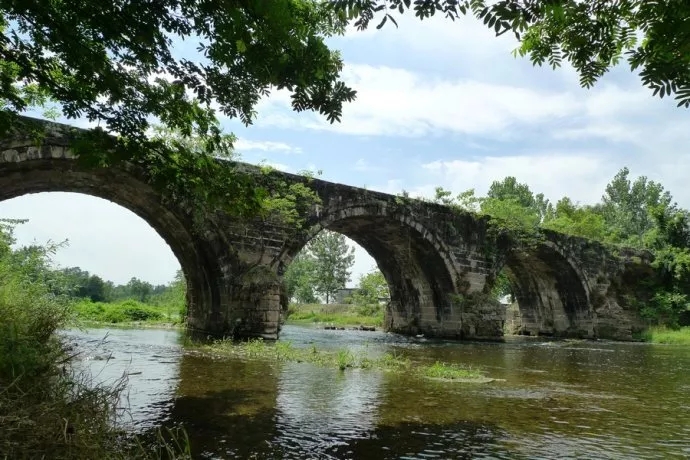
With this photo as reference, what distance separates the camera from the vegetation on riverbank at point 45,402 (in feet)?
9.12

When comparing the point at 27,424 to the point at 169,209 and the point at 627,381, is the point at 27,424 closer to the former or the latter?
the point at 627,381

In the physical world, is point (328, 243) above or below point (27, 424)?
above

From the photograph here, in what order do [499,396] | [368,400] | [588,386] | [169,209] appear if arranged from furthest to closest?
1. [169,209]
2. [588,386]
3. [499,396]
4. [368,400]

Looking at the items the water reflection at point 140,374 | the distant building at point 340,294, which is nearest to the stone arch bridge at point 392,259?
the water reflection at point 140,374

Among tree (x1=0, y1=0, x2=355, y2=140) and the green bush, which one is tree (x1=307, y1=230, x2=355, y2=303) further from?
tree (x1=0, y1=0, x2=355, y2=140)

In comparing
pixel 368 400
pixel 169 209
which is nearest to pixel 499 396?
pixel 368 400

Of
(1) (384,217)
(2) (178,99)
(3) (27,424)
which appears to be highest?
(1) (384,217)

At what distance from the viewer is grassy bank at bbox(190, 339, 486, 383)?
328 inches

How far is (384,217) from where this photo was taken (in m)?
17.3

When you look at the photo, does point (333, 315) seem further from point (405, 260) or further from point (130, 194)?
point (130, 194)

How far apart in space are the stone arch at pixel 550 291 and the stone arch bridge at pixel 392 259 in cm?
6

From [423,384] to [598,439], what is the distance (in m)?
2.98

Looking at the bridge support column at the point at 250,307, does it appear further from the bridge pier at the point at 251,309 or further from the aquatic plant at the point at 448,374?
the aquatic plant at the point at 448,374

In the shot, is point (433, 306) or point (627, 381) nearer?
point (627, 381)
